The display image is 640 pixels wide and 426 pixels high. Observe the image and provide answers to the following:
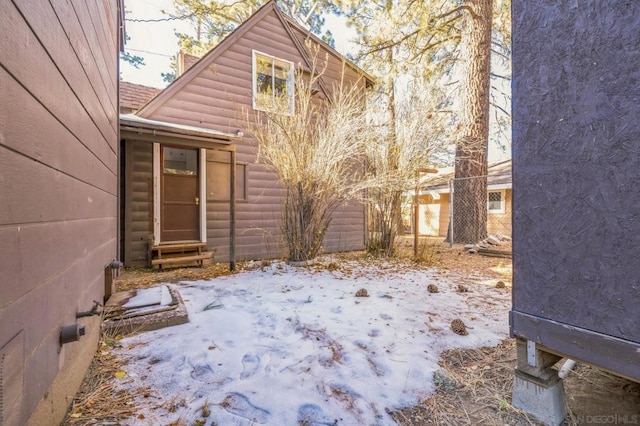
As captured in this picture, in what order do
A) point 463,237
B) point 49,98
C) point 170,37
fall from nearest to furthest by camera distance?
point 49,98, point 463,237, point 170,37

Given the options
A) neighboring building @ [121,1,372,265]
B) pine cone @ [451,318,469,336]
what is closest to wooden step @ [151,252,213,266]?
neighboring building @ [121,1,372,265]

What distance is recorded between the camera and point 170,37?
37.7 feet

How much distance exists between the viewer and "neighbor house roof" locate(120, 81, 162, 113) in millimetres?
6656

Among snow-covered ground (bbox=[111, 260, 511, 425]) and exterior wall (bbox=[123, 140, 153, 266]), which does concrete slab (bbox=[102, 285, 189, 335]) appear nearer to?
snow-covered ground (bbox=[111, 260, 511, 425])

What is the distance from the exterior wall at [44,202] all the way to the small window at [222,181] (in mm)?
4085

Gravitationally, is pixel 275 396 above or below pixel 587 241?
below

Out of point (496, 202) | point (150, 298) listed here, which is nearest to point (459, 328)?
point (150, 298)

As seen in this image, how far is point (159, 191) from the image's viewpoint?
18.5ft

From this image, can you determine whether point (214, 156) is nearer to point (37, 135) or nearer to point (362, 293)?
point (362, 293)

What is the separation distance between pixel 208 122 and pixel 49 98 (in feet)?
17.1

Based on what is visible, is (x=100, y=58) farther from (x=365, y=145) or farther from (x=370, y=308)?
(x=365, y=145)

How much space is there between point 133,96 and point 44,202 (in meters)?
7.38

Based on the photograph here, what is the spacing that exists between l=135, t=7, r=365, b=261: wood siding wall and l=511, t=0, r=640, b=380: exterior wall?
475 centimetres

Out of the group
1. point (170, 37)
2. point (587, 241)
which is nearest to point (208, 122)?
point (587, 241)
